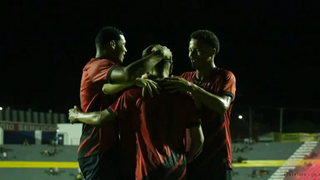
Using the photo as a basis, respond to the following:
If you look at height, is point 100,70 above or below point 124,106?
above

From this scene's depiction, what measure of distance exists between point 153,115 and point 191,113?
207 millimetres

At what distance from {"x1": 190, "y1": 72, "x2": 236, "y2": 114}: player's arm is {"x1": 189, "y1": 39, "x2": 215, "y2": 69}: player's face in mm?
170

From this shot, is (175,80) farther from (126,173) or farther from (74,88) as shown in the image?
(74,88)

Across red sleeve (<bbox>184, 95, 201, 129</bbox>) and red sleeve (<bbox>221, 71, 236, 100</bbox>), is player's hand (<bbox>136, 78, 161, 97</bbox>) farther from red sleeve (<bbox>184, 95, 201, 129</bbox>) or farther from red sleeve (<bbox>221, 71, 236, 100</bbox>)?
red sleeve (<bbox>221, 71, 236, 100</bbox>)

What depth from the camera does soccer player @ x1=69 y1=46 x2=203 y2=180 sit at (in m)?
2.22

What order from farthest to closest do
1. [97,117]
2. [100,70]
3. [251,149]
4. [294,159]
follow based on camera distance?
[251,149]
[294,159]
[100,70]
[97,117]

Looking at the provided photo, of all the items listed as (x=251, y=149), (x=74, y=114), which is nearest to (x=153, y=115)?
(x=74, y=114)

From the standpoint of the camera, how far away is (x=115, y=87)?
2.37 m

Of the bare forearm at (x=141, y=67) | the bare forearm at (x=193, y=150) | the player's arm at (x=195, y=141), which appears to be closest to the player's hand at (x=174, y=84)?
the bare forearm at (x=141, y=67)

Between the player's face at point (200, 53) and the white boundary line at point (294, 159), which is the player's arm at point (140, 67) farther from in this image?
the white boundary line at point (294, 159)

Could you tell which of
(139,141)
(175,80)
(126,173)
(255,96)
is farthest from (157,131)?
(255,96)

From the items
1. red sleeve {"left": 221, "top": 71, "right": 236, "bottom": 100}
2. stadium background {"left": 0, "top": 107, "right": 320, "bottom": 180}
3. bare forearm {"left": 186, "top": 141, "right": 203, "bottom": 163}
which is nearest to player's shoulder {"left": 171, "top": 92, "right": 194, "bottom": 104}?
bare forearm {"left": 186, "top": 141, "right": 203, "bottom": 163}

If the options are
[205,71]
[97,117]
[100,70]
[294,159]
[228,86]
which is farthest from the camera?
[294,159]

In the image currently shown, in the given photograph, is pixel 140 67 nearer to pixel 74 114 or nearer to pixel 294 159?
pixel 74 114
